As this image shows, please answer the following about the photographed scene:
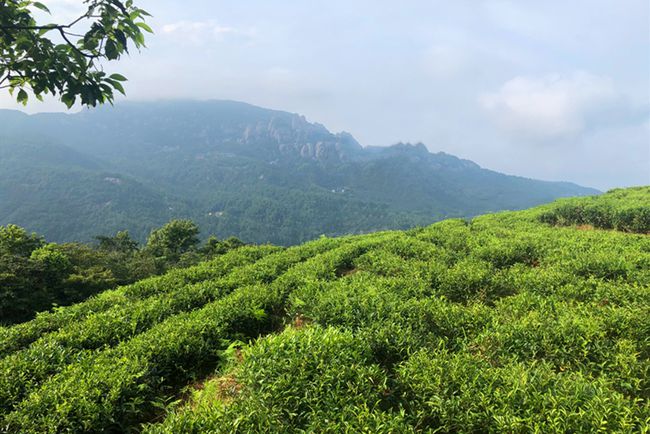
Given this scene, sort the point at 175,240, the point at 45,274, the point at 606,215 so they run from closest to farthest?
the point at 606,215 < the point at 45,274 < the point at 175,240

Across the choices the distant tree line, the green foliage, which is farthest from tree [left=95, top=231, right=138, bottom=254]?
the green foliage

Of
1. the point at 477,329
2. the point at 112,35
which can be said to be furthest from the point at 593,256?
the point at 112,35

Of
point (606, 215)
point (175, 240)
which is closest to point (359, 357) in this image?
point (606, 215)

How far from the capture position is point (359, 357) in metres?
4.56

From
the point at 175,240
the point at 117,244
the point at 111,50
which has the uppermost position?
the point at 111,50

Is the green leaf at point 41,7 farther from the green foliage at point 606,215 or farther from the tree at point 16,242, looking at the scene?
the tree at point 16,242

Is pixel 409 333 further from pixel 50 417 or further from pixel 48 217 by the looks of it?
pixel 48 217

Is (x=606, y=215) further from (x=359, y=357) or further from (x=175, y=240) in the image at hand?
(x=175, y=240)

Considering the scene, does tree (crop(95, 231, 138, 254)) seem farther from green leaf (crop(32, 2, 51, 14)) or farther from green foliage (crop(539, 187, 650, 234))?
green leaf (crop(32, 2, 51, 14))

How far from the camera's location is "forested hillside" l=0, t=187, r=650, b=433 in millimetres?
3625

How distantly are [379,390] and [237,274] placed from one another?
727cm

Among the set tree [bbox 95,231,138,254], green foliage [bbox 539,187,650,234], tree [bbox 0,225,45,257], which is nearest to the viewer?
green foliage [bbox 539,187,650,234]

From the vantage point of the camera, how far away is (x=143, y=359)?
5160mm

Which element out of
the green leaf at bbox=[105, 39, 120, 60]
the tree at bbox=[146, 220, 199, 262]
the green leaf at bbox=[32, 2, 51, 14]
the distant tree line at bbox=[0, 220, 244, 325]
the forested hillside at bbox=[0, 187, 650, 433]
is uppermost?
the green leaf at bbox=[32, 2, 51, 14]
